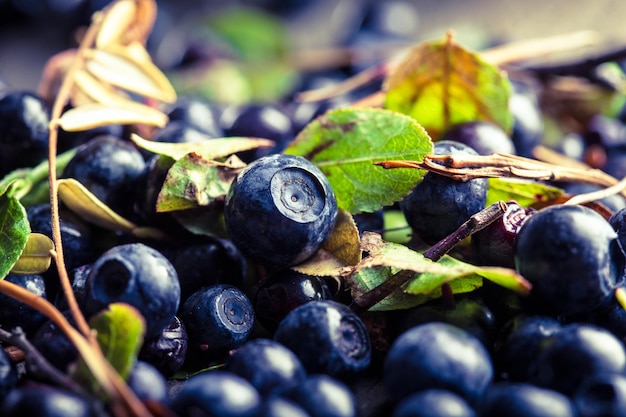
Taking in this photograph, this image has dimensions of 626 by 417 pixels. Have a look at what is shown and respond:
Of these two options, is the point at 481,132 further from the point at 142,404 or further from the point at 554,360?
the point at 142,404

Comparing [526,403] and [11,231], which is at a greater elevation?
[11,231]

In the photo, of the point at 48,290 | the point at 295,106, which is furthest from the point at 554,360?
the point at 295,106

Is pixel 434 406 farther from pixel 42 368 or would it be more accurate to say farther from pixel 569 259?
pixel 42 368

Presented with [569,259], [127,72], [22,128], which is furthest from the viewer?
[127,72]

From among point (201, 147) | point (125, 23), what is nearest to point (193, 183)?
point (201, 147)

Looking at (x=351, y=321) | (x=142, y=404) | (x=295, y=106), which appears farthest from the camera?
(x=295, y=106)

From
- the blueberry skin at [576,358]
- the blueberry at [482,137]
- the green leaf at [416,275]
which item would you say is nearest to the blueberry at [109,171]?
the green leaf at [416,275]

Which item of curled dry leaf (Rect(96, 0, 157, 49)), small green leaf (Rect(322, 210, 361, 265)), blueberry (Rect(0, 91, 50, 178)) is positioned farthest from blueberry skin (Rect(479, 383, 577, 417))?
curled dry leaf (Rect(96, 0, 157, 49))

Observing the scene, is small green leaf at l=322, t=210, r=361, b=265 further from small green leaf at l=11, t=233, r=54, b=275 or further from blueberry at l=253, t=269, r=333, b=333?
small green leaf at l=11, t=233, r=54, b=275
